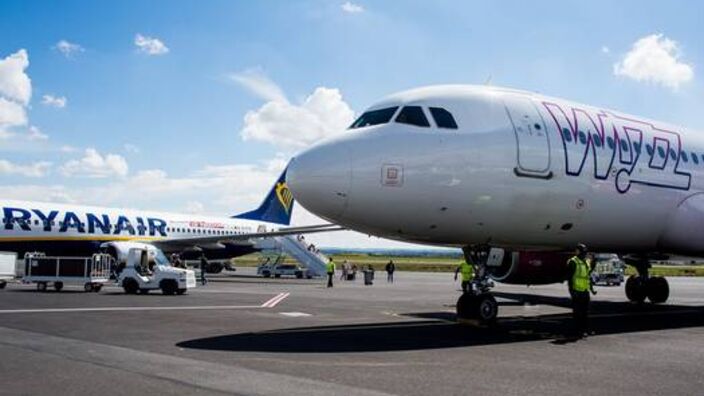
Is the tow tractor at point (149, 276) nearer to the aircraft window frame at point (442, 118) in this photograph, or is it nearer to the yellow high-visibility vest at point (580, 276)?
the aircraft window frame at point (442, 118)

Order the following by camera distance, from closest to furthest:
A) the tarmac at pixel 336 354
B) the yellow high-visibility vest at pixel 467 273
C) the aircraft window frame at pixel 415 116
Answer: the tarmac at pixel 336 354, the aircraft window frame at pixel 415 116, the yellow high-visibility vest at pixel 467 273

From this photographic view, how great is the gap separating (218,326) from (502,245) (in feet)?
19.1

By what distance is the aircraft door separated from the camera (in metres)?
12.9

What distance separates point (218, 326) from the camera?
44.3ft

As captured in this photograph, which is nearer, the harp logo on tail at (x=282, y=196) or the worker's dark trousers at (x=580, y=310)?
the worker's dark trousers at (x=580, y=310)

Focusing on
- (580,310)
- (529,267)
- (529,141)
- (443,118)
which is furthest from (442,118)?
(529,267)

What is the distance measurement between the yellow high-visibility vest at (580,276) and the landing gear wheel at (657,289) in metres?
10.3

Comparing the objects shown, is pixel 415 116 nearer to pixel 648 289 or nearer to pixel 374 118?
pixel 374 118

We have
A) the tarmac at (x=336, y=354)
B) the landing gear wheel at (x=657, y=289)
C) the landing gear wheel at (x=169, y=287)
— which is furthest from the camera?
the landing gear wheel at (x=169, y=287)

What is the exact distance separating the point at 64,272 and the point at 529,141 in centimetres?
2234

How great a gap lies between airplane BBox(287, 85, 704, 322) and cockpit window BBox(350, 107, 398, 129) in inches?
1.2

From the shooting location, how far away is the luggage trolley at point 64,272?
28.5 m

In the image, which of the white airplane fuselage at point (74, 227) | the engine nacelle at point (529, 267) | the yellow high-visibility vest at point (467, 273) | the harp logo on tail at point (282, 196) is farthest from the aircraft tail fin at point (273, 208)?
the engine nacelle at point (529, 267)

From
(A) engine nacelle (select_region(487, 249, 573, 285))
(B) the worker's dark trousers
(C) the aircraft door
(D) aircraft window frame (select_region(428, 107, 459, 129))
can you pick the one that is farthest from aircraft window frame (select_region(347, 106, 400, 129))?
(A) engine nacelle (select_region(487, 249, 573, 285))
